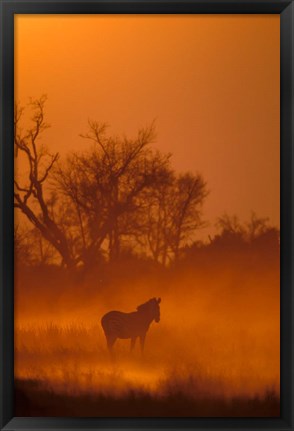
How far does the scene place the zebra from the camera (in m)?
1.63

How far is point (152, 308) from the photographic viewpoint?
5.34 ft

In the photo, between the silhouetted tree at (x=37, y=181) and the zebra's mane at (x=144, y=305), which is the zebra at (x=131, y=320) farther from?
the silhouetted tree at (x=37, y=181)

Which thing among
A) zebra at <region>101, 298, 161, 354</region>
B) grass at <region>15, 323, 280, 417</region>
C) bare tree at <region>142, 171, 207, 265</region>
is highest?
bare tree at <region>142, 171, 207, 265</region>

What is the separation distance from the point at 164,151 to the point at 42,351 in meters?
0.80

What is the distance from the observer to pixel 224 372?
5.34 feet

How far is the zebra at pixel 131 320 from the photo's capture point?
1627 millimetres

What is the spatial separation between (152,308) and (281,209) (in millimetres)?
549

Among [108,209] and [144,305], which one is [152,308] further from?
[108,209]

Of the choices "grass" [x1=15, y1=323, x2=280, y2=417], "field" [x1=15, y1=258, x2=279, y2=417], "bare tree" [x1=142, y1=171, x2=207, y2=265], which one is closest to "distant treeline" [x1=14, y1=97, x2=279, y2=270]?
"bare tree" [x1=142, y1=171, x2=207, y2=265]

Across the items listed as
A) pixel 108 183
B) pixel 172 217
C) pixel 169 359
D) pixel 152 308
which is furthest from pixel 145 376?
pixel 108 183

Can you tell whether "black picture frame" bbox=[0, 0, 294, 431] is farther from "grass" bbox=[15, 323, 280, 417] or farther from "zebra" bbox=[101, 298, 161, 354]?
"zebra" bbox=[101, 298, 161, 354]

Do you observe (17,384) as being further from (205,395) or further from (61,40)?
(61,40)

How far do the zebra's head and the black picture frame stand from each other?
35 centimetres

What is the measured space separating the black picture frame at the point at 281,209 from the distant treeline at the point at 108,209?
48 millimetres
